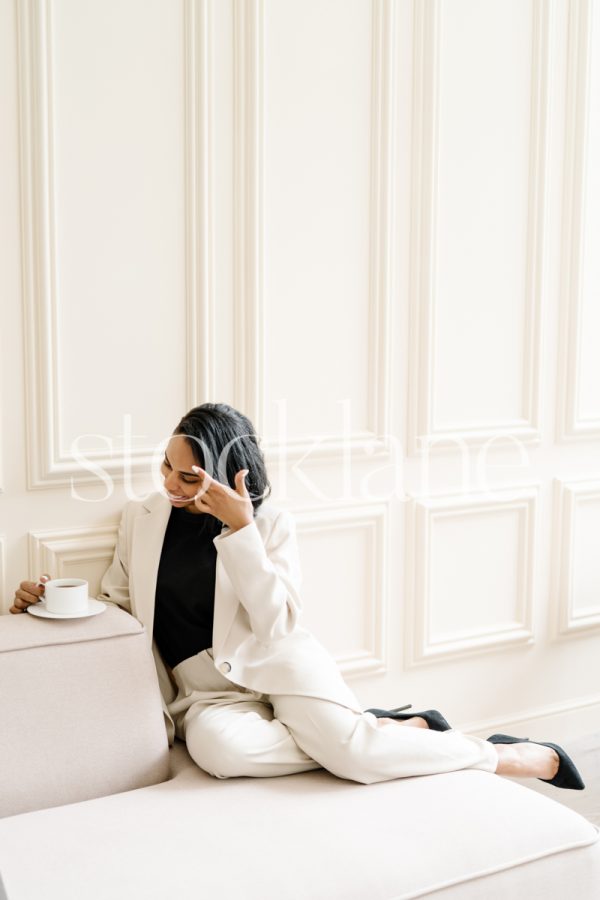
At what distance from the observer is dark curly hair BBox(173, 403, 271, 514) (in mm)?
2209

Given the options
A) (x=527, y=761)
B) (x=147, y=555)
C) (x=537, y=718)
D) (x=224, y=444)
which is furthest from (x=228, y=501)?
(x=537, y=718)

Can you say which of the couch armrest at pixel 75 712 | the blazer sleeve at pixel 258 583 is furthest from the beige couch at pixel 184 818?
the blazer sleeve at pixel 258 583

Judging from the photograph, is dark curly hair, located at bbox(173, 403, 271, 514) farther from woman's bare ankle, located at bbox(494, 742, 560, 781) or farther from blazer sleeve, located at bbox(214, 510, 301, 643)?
woman's bare ankle, located at bbox(494, 742, 560, 781)

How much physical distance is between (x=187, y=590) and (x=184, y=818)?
1.89ft

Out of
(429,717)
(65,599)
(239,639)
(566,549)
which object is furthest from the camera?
(566,549)

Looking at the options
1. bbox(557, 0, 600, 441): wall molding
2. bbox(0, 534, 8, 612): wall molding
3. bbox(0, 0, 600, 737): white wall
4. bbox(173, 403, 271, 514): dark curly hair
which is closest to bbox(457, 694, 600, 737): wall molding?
bbox(0, 0, 600, 737): white wall

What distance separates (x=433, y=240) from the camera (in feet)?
9.09

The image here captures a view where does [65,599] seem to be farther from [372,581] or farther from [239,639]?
[372,581]

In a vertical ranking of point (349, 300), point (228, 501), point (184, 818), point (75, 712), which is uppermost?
point (349, 300)

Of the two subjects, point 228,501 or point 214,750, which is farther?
point 228,501

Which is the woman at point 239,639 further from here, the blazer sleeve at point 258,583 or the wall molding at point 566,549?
the wall molding at point 566,549

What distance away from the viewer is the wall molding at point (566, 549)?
3.12 meters

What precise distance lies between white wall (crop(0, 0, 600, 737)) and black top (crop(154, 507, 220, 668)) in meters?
0.19

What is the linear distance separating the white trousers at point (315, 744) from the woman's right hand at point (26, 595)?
1.37 ft
